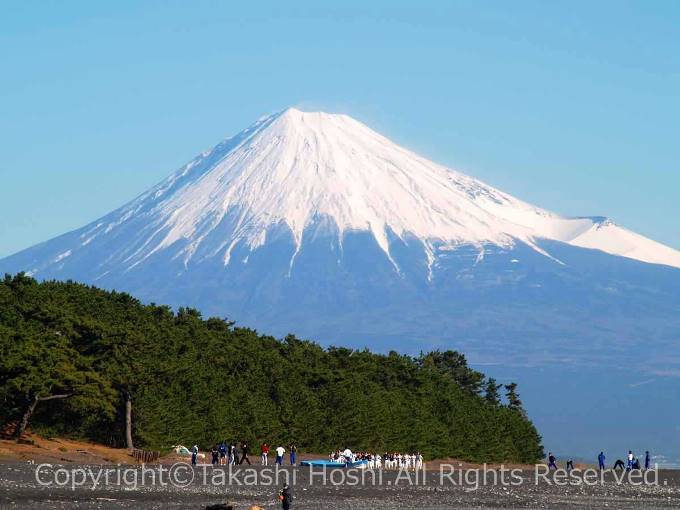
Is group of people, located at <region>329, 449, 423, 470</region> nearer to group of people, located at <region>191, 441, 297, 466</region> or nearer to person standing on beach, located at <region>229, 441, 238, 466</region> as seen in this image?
group of people, located at <region>191, 441, 297, 466</region>

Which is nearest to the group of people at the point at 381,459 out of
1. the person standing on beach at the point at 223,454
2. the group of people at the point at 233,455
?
the group of people at the point at 233,455

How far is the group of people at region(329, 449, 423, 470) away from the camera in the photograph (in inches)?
3479

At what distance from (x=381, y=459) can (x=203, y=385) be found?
1409 centimetres

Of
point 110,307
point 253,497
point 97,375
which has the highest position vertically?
point 110,307

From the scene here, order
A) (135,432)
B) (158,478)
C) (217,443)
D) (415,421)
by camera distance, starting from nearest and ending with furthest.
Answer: (158,478), (135,432), (217,443), (415,421)

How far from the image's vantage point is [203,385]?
301 feet

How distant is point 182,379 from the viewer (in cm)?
9069

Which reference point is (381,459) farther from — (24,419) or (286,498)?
(286,498)

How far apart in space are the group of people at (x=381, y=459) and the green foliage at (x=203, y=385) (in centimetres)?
494

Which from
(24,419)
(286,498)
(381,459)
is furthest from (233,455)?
(286,498)

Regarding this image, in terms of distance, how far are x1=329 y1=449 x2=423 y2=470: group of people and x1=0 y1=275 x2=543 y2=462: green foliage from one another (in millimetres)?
4939

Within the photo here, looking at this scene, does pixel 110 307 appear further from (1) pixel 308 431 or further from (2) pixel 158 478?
(2) pixel 158 478

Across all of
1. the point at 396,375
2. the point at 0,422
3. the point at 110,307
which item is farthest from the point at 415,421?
the point at 0,422

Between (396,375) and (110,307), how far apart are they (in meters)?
39.5
